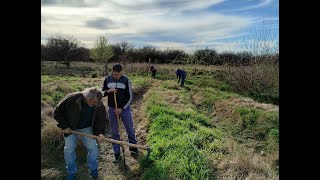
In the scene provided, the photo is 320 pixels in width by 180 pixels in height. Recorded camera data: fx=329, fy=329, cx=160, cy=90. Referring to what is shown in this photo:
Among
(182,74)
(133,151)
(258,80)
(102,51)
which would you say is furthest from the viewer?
(102,51)

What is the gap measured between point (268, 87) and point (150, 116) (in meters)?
7.03

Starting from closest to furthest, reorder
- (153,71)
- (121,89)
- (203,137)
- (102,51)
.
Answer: (121,89) < (203,137) < (153,71) < (102,51)

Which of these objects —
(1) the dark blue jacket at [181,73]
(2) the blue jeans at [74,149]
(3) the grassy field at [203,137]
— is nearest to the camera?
(2) the blue jeans at [74,149]

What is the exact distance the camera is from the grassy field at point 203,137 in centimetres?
509

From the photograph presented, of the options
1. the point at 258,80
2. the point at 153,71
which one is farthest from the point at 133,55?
the point at 258,80

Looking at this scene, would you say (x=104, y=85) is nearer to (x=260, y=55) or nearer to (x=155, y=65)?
(x=260, y=55)

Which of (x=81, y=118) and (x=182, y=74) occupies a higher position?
(x=182, y=74)

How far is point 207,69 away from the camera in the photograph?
15.7 m

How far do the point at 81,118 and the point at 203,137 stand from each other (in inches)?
103

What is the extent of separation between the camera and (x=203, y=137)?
21.2 ft

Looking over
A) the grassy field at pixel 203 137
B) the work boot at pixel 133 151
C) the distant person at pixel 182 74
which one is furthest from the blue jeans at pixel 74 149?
the distant person at pixel 182 74

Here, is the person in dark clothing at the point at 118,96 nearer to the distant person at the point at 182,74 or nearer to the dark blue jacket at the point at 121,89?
the dark blue jacket at the point at 121,89

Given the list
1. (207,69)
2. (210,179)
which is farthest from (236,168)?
(207,69)

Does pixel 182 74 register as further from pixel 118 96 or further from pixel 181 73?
pixel 118 96
